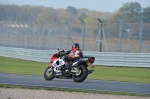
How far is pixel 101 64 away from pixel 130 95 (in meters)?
15.1

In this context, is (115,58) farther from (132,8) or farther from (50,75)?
(132,8)

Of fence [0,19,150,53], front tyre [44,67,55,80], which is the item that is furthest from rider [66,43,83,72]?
fence [0,19,150,53]

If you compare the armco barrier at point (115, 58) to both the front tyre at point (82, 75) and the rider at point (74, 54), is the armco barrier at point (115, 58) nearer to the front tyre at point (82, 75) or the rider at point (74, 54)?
the rider at point (74, 54)

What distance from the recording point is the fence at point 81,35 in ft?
101

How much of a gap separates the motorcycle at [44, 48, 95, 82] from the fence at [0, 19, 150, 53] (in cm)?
1170

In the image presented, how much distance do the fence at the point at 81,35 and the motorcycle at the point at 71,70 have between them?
38.4 feet

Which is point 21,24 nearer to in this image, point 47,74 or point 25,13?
point 25,13

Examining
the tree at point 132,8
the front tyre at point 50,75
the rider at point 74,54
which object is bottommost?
the front tyre at point 50,75

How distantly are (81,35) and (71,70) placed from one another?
17686 mm

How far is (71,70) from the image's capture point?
18188 millimetres

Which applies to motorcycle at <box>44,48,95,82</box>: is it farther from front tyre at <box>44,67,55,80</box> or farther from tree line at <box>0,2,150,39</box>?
tree line at <box>0,2,150,39</box>

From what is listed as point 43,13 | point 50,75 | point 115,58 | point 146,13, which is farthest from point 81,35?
point 50,75

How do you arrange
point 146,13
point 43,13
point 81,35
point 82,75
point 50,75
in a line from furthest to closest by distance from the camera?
1. point 43,13
2. point 146,13
3. point 81,35
4. point 50,75
5. point 82,75

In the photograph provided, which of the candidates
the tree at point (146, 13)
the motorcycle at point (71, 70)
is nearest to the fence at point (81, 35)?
the tree at point (146, 13)
